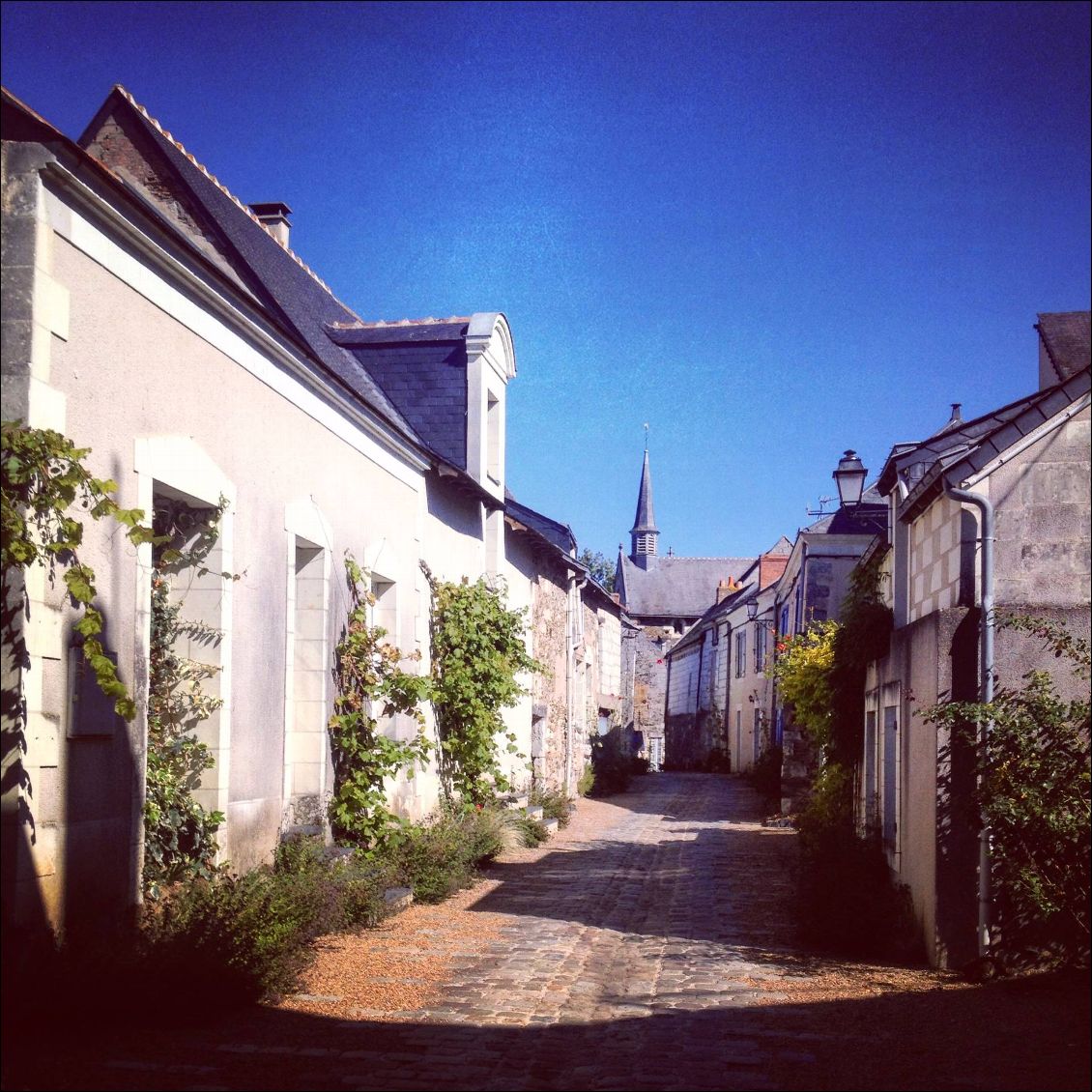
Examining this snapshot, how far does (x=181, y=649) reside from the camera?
23.9 ft

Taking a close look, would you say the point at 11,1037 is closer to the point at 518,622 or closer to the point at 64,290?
the point at 64,290

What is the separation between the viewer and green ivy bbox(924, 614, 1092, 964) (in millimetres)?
6578

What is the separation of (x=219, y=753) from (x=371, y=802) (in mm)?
2444

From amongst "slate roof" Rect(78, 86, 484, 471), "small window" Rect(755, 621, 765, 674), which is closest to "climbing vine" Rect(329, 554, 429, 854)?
"slate roof" Rect(78, 86, 484, 471)

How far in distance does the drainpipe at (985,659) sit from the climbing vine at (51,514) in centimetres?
494

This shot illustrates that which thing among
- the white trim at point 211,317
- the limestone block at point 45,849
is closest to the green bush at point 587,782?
the white trim at point 211,317

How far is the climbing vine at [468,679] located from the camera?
492 inches

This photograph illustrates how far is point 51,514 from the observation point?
17.6ft

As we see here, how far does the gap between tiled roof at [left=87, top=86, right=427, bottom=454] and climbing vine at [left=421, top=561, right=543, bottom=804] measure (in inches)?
71.4

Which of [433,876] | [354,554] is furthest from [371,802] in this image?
[354,554]

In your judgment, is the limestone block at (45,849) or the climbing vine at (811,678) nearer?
the limestone block at (45,849)

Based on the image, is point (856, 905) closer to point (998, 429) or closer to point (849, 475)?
point (998, 429)

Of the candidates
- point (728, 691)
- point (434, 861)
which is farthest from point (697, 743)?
point (434, 861)

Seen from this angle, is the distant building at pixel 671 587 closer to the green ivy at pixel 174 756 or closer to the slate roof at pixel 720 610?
the slate roof at pixel 720 610
